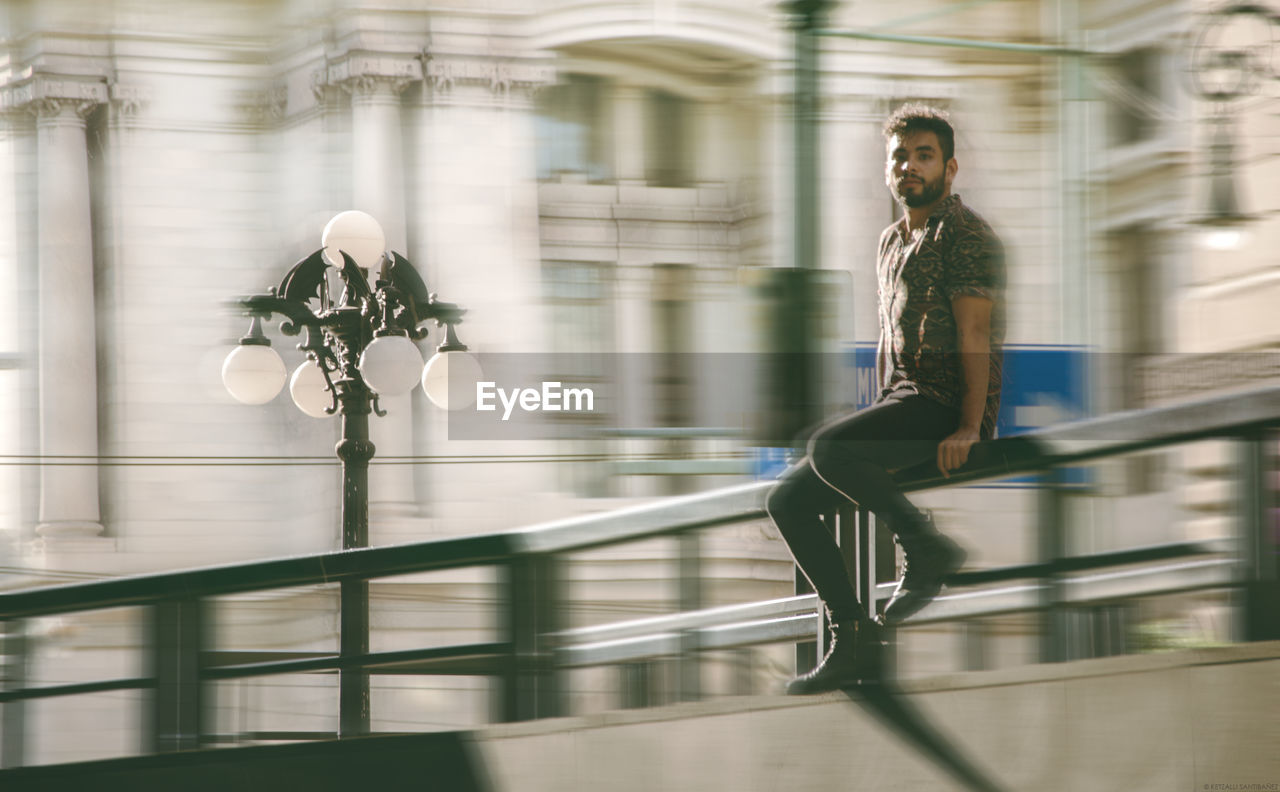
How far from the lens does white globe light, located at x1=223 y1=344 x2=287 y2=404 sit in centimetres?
365

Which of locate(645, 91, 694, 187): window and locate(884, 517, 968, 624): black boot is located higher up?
locate(645, 91, 694, 187): window

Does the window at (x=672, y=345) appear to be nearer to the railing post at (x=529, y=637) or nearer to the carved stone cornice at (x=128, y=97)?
the railing post at (x=529, y=637)

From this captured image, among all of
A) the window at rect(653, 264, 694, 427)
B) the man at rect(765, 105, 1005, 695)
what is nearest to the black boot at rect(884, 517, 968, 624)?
the man at rect(765, 105, 1005, 695)

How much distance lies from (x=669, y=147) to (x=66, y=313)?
62.7 inches

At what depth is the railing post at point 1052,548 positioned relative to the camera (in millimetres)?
3686

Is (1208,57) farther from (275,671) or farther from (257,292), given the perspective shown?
(275,671)

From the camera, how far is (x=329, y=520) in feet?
12.0

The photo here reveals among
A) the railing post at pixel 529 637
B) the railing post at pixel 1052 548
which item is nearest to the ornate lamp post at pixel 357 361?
the railing post at pixel 529 637

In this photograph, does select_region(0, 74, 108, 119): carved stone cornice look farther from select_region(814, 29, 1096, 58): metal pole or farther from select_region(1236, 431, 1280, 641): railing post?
select_region(1236, 431, 1280, 641): railing post

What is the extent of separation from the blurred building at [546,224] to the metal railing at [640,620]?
57mm

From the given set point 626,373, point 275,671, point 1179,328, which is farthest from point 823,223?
point 275,671

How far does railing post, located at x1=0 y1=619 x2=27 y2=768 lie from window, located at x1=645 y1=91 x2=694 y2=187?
1.94 m

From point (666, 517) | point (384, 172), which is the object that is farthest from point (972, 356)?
point (384, 172)

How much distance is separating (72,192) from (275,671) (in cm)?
133
